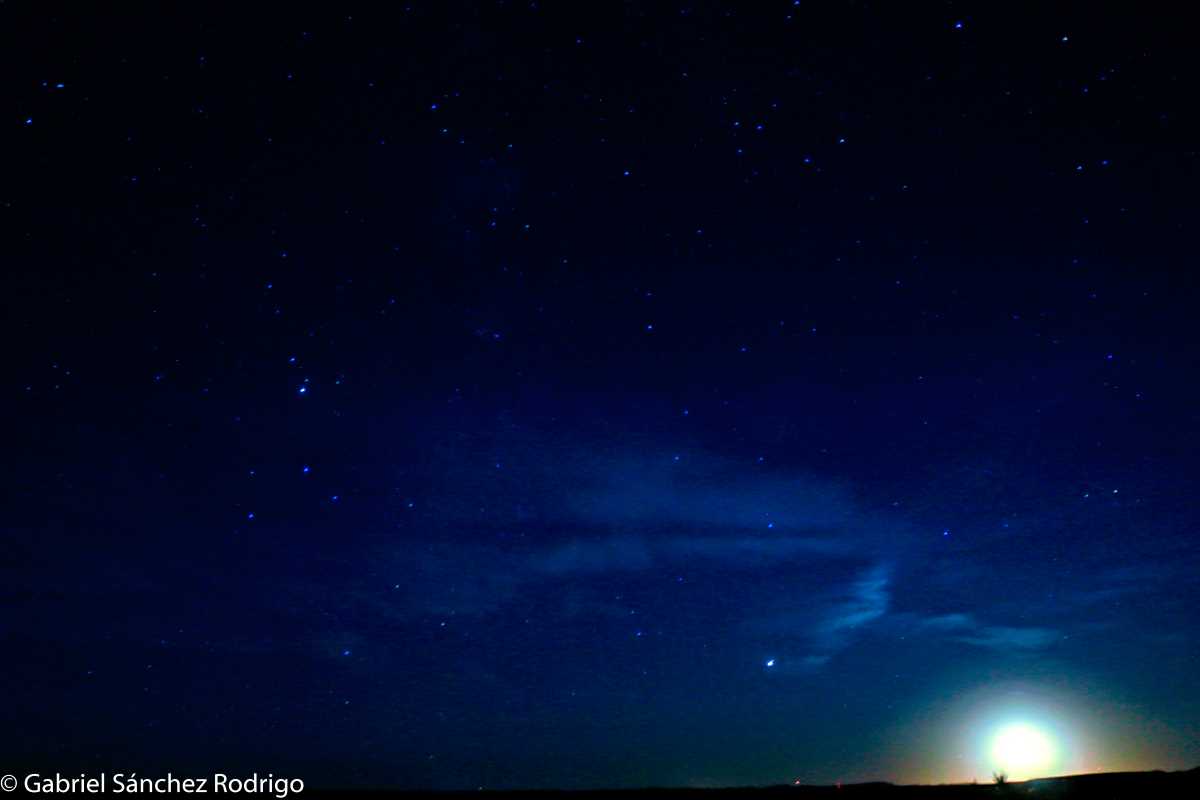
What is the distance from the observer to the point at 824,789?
7.53m

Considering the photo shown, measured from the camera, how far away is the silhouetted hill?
6191mm

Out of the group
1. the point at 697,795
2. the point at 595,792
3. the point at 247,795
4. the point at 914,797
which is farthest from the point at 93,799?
the point at 914,797

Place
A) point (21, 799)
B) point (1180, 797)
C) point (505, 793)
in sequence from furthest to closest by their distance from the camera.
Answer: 1. point (505, 793)
2. point (21, 799)
3. point (1180, 797)

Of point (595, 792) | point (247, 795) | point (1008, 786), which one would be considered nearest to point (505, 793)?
point (595, 792)

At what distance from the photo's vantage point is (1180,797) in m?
5.80

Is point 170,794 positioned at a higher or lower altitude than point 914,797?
higher

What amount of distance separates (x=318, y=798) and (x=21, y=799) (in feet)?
8.54

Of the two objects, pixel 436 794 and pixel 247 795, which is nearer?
pixel 247 795

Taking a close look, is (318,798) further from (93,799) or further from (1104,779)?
(1104,779)

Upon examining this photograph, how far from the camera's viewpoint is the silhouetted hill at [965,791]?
6.19 m

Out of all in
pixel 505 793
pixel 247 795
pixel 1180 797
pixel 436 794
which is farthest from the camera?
pixel 436 794

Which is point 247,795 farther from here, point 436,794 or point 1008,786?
point 1008,786

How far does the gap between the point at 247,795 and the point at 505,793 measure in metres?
2.55

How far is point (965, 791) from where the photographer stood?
7.12 m
